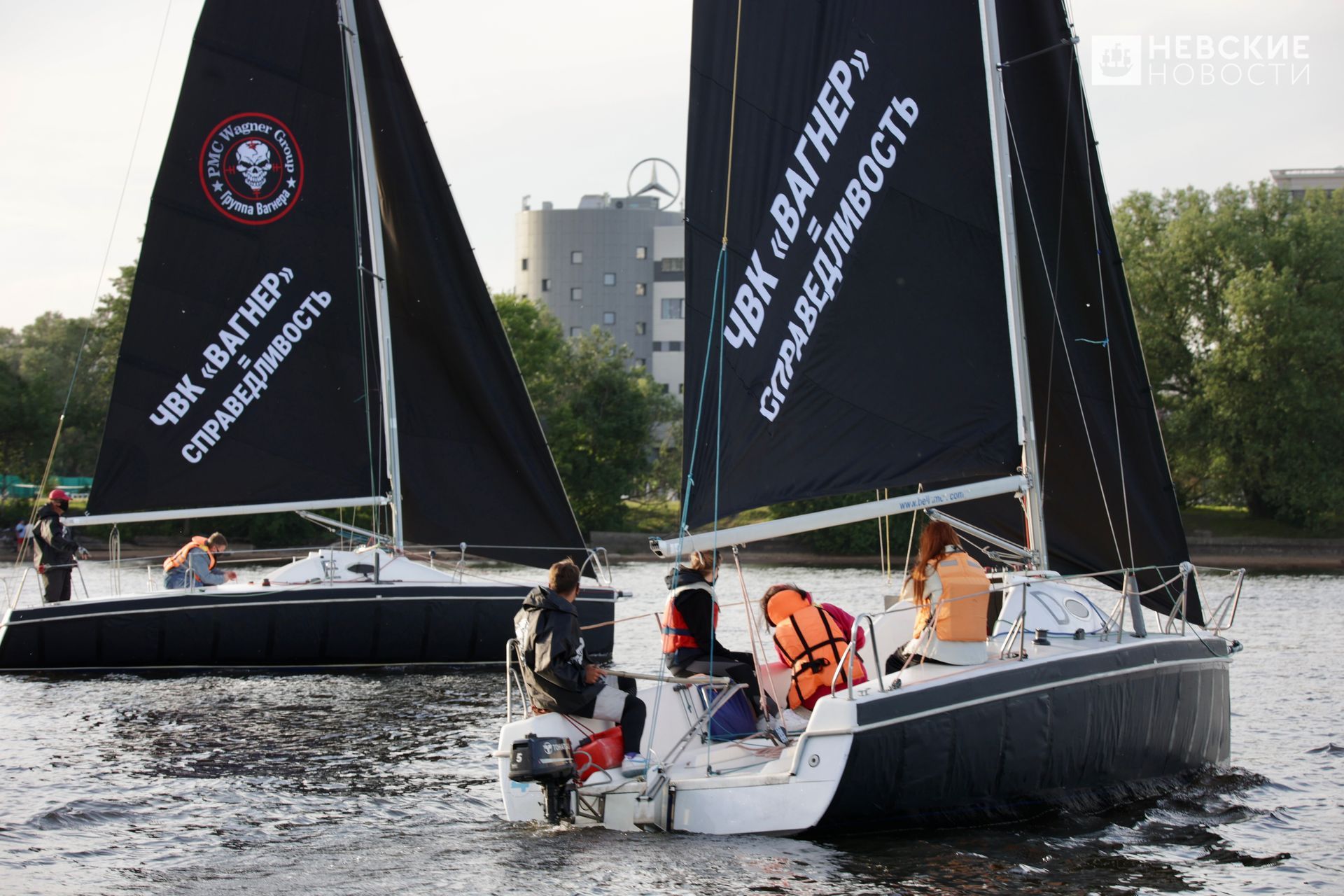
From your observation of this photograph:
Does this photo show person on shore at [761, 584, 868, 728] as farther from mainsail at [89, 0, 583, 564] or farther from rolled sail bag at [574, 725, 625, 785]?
mainsail at [89, 0, 583, 564]

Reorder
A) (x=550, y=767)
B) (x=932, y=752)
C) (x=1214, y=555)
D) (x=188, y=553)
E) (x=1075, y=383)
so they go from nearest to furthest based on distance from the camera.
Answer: (x=932, y=752) < (x=550, y=767) < (x=1075, y=383) < (x=188, y=553) < (x=1214, y=555)

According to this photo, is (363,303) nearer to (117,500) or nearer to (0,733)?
(117,500)

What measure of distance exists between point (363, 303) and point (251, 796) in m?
9.29

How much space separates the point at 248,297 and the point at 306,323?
80 cm

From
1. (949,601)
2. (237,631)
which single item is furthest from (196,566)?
(949,601)

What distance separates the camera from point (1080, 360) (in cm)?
1100

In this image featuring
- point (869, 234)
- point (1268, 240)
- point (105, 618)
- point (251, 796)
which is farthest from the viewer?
point (1268, 240)

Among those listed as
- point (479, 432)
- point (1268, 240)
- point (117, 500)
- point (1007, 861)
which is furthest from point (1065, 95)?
point (1268, 240)

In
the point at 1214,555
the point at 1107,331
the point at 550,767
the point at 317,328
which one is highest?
the point at 317,328

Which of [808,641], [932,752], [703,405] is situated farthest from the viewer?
[703,405]

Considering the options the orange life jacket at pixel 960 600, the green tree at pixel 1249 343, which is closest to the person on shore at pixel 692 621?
the orange life jacket at pixel 960 600

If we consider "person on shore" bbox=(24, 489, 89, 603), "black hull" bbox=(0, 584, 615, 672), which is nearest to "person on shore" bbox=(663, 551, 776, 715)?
"black hull" bbox=(0, 584, 615, 672)

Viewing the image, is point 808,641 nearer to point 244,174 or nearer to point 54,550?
point 54,550

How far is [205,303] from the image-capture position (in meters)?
18.8
